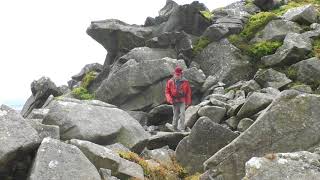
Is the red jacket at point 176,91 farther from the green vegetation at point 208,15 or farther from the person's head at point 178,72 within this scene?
the green vegetation at point 208,15

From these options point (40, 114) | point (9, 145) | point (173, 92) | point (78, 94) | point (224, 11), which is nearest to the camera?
point (9, 145)

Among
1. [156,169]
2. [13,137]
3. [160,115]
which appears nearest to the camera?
[13,137]

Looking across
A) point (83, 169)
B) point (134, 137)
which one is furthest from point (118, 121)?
point (83, 169)

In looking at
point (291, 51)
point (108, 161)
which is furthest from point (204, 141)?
point (291, 51)

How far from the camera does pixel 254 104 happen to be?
27094 mm

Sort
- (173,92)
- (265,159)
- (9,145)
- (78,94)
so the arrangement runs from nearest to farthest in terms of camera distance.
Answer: (265,159) < (9,145) < (173,92) < (78,94)

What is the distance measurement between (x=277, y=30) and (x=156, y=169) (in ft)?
83.8

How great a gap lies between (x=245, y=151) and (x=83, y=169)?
557 cm

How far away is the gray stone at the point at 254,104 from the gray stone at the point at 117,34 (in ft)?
73.9

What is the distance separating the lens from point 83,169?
54.7 feet

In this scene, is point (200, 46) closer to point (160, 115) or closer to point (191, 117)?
point (160, 115)

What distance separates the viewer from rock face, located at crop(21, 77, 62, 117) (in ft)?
141

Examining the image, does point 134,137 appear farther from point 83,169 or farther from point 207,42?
point 207,42

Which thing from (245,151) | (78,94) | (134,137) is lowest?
(78,94)
